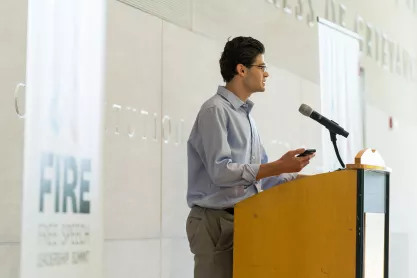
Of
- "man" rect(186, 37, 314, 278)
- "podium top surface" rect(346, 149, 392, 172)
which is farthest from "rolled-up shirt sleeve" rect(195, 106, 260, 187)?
"podium top surface" rect(346, 149, 392, 172)

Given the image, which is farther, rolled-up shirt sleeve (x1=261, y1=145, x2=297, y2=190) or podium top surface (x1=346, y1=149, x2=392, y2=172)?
rolled-up shirt sleeve (x1=261, y1=145, x2=297, y2=190)

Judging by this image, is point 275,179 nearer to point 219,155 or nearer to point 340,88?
point 219,155

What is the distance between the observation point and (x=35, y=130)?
2396 millimetres

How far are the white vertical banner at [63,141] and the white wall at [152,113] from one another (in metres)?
0.50

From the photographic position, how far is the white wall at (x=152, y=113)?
10.1ft

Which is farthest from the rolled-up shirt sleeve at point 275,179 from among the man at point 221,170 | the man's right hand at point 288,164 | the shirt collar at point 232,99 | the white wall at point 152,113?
the white wall at point 152,113

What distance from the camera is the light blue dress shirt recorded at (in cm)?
294

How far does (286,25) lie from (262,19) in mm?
366

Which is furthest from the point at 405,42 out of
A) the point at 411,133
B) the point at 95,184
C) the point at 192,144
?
the point at 95,184

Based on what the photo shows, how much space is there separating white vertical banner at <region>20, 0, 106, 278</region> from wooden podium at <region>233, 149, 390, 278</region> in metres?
0.58

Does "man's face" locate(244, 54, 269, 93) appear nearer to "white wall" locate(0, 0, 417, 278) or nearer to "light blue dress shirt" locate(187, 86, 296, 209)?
"light blue dress shirt" locate(187, 86, 296, 209)

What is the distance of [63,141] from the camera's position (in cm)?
252

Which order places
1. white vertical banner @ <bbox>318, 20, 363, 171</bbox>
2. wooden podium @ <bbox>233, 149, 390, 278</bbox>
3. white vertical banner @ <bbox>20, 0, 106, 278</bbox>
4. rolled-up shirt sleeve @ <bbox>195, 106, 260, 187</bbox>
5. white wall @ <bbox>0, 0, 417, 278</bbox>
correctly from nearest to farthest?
1. white vertical banner @ <bbox>20, 0, 106, 278</bbox>
2. wooden podium @ <bbox>233, 149, 390, 278</bbox>
3. rolled-up shirt sleeve @ <bbox>195, 106, 260, 187</bbox>
4. white wall @ <bbox>0, 0, 417, 278</bbox>
5. white vertical banner @ <bbox>318, 20, 363, 171</bbox>

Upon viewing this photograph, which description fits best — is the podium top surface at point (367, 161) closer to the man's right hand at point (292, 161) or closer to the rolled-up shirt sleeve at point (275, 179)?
the man's right hand at point (292, 161)
